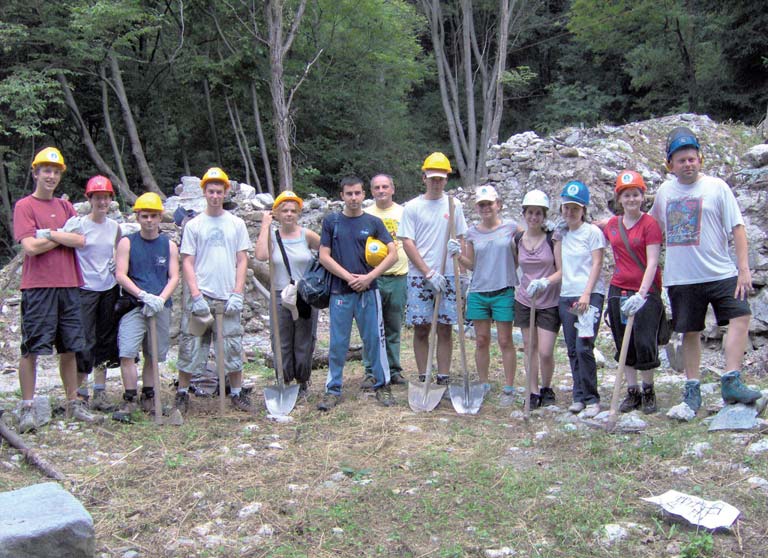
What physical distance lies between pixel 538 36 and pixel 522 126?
3794mm

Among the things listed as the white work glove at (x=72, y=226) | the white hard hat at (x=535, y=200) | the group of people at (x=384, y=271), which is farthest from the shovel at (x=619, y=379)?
the white work glove at (x=72, y=226)

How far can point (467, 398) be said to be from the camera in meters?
5.28

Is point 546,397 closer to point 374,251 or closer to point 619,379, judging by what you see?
point 619,379

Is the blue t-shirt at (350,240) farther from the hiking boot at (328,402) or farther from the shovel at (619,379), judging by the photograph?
the shovel at (619,379)

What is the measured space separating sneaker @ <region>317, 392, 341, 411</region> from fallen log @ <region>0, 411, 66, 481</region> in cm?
194

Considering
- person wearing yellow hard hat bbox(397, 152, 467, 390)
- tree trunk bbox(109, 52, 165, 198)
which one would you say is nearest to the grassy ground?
person wearing yellow hard hat bbox(397, 152, 467, 390)

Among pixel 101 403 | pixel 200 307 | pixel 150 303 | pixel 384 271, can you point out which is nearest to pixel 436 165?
pixel 384 271

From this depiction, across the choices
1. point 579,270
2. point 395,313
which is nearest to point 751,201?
point 579,270

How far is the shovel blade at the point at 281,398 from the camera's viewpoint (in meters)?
5.36

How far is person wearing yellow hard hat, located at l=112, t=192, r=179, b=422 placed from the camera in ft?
17.1

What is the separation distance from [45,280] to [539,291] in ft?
11.7

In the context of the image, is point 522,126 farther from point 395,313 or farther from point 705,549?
point 705,549

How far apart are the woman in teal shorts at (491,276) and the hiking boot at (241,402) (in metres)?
1.87

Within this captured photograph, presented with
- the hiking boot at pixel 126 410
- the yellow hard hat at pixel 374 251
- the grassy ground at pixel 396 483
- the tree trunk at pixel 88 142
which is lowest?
the grassy ground at pixel 396 483
